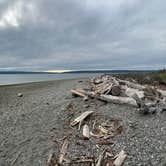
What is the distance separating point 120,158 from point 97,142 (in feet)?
3.07

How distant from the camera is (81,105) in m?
8.48

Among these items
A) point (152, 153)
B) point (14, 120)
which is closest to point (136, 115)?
point (152, 153)

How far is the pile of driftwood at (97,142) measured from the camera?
503 centimetres

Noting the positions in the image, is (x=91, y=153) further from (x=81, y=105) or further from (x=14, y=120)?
(x=14, y=120)

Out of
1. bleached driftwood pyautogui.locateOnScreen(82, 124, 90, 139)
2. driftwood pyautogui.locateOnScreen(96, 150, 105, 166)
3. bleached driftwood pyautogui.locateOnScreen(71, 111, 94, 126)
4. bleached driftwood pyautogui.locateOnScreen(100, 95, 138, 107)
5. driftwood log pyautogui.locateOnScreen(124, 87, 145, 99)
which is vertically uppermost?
driftwood log pyautogui.locateOnScreen(124, 87, 145, 99)

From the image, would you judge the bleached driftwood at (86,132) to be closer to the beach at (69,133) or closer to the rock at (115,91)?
the beach at (69,133)

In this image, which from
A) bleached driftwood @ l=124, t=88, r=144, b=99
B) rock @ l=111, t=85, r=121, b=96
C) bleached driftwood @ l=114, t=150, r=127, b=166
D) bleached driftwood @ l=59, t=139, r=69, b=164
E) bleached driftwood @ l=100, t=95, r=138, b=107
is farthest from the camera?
rock @ l=111, t=85, r=121, b=96

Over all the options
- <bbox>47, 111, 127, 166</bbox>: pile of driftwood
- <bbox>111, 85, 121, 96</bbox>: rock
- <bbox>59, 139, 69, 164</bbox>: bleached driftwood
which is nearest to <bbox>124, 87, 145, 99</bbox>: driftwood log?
<bbox>111, 85, 121, 96</bbox>: rock

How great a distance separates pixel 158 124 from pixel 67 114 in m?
3.07

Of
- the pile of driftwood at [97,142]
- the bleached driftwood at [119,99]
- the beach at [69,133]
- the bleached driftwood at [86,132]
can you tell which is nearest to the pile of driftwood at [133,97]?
the bleached driftwood at [119,99]

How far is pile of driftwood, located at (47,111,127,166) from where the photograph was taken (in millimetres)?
5032

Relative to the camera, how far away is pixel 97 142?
5.75 meters

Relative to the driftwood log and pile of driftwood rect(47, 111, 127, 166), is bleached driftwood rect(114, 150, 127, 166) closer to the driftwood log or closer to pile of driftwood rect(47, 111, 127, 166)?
pile of driftwood rect(47, 111, 127, 166)

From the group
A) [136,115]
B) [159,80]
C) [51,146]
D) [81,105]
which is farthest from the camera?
[159,80]
